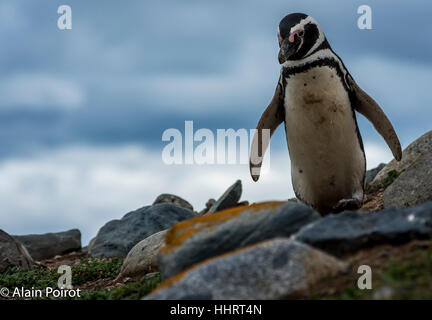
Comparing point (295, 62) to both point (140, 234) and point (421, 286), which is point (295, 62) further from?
point (140, 234)

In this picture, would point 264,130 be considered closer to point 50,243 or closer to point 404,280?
point 404,280

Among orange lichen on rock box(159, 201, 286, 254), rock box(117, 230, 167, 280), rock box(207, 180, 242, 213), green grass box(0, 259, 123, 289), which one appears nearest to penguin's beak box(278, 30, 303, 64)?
orange lichen on rock box(159, 201, 286, 254)

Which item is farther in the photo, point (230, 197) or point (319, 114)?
point (230, 197)

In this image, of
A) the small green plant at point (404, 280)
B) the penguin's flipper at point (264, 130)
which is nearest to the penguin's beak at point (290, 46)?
the penguin's flipper at point (264, 130)

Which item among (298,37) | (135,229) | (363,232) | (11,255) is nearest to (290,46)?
(298,37)

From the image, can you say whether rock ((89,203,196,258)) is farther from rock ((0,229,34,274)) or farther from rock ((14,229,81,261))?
rock ((14,229,81,261))

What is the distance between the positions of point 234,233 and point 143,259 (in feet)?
13.6

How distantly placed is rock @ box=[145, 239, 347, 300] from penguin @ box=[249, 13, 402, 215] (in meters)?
3.30

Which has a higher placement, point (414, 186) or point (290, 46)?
point (290, 46)

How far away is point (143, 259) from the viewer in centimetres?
880

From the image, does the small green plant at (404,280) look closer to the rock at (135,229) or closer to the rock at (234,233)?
the rock at (234,233)

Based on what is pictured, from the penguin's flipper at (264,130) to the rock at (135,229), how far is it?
15.3ft

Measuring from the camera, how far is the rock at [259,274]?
417 cm

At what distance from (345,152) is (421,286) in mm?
3967
